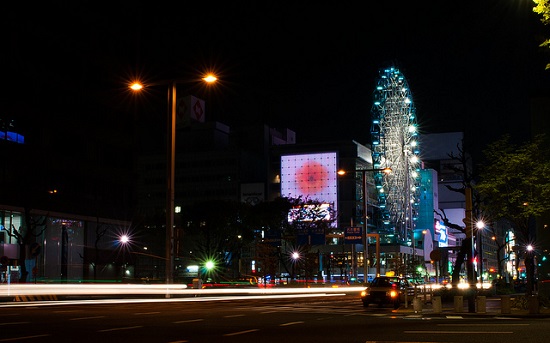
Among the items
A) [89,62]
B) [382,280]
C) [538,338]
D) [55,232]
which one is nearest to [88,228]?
[55,232]

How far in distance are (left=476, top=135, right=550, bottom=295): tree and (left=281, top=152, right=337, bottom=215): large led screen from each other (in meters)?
115

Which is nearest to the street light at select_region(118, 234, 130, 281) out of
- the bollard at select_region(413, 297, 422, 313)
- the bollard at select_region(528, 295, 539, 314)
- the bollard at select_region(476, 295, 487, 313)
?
the bollard at select_region(413, 297, 422, 313)

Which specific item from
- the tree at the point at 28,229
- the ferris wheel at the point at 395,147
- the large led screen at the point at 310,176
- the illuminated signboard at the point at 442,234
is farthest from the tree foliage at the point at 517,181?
the illuminated signboard at the point at 442,234

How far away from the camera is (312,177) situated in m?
163

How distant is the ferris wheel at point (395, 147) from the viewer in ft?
442

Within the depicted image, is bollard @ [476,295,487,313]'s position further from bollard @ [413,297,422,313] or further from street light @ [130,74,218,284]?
street light @ [130,74,218,284]

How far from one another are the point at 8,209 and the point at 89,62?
60.4ft

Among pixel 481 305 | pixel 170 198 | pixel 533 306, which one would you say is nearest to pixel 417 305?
pixel 481 305

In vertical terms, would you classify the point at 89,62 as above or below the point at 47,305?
above

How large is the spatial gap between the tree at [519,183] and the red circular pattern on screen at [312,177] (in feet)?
382

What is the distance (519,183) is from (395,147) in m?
96.6

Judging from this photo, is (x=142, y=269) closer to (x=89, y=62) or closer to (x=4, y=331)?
(x=89, y=62)

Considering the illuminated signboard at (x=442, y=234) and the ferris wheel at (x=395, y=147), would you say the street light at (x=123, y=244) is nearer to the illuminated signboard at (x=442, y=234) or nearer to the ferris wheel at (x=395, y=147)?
the ferris wheel at (x=395, y=147)

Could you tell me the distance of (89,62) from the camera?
74562mm
